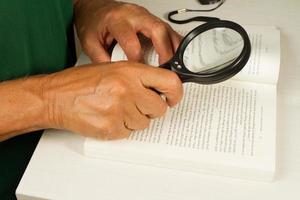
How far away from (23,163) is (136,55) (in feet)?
1.20

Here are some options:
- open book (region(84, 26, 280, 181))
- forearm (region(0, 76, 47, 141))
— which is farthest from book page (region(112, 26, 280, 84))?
forearm (region(0, 76, 47, 141))

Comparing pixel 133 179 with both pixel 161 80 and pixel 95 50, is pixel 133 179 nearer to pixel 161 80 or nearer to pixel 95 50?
pixel 161 80

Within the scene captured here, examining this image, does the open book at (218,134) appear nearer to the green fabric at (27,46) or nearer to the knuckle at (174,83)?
the knuckle at (174,83)

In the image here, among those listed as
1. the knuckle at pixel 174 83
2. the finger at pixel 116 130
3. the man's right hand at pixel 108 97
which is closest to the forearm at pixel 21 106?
the man's right hand at pixel 108 97

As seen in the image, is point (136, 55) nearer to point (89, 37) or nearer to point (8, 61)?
point (89, 37)

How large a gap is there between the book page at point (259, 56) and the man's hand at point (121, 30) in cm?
2

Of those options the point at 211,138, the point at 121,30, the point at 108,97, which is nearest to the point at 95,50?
the point at 121,30

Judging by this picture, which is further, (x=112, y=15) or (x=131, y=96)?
(x=112, y=15)

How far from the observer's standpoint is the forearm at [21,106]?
0.76 metres

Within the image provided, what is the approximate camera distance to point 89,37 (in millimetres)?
962

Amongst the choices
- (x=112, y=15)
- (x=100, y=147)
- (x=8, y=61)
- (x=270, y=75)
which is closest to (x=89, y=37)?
(x=112, y=15)

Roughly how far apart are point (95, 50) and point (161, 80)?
261 millimetres

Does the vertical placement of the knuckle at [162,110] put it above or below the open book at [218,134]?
above

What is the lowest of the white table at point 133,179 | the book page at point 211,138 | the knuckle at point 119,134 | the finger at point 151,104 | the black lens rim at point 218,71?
the white table at point 133,179
